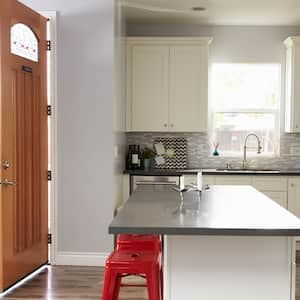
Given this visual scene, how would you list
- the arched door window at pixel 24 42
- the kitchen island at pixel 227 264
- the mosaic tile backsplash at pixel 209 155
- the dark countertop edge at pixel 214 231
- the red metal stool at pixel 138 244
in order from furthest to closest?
the mosaic tile backsplash at pixel 209 155
the arched door window at pixel 24 42
the red metal stool at pixel 138 244
the kitchen island at pixel 227 264
the dark countertop edge at pixel 214 231

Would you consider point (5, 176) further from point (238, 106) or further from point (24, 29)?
point (238, 106)

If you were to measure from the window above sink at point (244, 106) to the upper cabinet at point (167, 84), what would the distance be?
0.50 metres

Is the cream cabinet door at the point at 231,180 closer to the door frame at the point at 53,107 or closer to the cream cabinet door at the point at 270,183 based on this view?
the cream cabinet door at the point at 270,183

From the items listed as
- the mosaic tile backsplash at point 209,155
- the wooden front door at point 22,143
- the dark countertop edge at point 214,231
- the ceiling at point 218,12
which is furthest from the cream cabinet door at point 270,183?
the dark countertop edge at point 214,231

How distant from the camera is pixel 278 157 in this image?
241 inches

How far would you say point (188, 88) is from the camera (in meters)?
5.76

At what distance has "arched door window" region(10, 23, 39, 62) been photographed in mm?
4039

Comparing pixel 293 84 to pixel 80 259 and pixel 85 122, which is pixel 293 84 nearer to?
pixel 85 122

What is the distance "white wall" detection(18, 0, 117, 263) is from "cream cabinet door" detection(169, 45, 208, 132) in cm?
121

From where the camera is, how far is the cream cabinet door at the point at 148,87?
5738 mm

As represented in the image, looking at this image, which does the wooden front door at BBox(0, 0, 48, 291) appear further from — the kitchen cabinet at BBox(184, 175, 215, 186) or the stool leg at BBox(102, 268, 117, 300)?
the kitchen cabinet at BBox(184, 175, 215, 186)

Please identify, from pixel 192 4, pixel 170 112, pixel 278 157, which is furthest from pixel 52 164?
pixel 278 157

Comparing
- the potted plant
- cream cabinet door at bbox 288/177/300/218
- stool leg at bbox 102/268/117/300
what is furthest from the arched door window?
cream cabinet door at bbox 288/177/300/218

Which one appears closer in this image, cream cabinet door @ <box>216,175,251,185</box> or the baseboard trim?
the baseboard trim
